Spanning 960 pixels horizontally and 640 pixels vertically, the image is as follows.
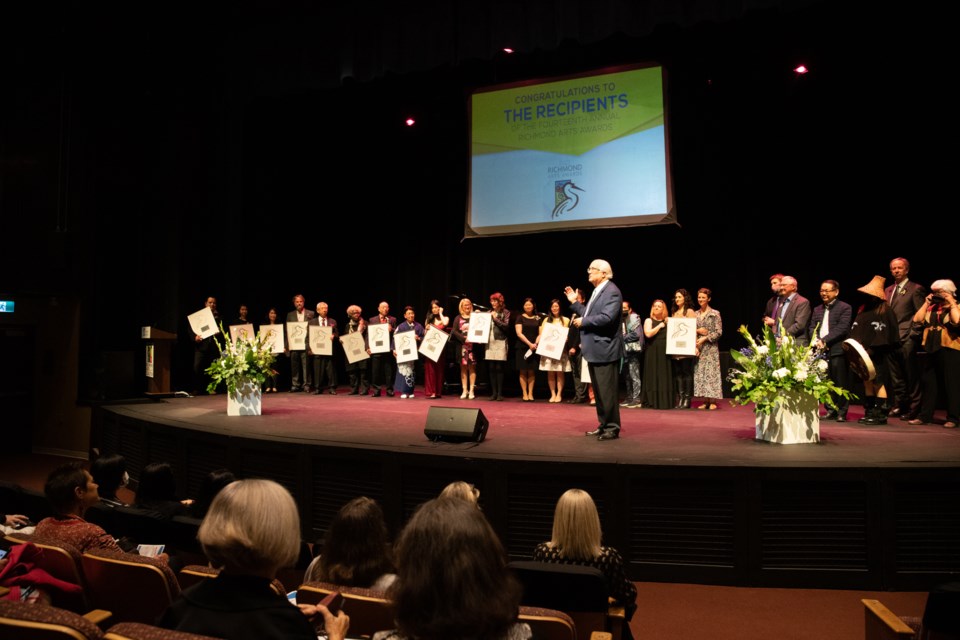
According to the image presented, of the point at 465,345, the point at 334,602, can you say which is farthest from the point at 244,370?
the point at 334,602

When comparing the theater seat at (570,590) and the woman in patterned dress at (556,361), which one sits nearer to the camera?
the theater seat at (570,590)

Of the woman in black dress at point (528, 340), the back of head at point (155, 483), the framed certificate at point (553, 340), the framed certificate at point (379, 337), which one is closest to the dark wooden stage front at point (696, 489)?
the back of head at point (155, 483)

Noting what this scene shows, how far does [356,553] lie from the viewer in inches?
90.9

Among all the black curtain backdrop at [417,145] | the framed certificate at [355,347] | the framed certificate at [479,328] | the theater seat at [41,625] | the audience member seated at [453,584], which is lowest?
the theater seat at [41,625]

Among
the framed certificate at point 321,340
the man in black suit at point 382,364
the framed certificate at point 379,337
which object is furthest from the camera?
the framed certificate at point 321,340

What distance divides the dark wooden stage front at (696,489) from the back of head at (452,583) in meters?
3.17

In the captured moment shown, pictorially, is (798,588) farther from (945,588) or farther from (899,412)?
(899,412)

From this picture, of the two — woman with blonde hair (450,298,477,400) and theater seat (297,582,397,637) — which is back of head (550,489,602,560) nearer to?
theater seat (297,582,397,637)

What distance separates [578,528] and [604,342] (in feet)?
10.3

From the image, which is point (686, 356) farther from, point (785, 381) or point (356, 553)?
point (356, 553)

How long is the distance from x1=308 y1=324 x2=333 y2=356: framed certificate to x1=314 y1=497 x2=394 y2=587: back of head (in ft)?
27.8

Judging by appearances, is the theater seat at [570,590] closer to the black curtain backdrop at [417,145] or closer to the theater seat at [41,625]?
the theater seat at [41,625]

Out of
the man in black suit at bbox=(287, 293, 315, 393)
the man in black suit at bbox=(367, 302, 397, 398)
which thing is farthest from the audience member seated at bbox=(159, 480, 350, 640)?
the man in black suit at bbox=(287, 293, 315, 393)

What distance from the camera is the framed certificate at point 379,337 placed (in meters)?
10.3
